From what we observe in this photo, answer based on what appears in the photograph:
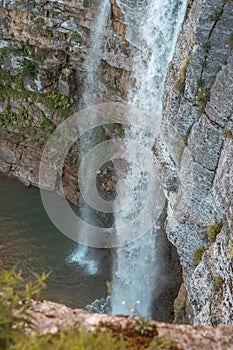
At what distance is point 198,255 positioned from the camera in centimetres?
788

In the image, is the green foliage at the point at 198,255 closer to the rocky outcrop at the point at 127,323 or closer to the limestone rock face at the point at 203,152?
the limestone rock face at the point at 203,152

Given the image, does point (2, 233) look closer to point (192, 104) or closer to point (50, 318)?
point (192, 104)

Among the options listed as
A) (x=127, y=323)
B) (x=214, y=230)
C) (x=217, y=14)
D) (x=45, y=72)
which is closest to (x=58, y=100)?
(x=45, y=72)

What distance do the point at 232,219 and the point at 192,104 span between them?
2.06 meters

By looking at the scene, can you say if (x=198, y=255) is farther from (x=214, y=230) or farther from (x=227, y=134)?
(x=227, y=134)

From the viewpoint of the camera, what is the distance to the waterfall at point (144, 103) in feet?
32.4

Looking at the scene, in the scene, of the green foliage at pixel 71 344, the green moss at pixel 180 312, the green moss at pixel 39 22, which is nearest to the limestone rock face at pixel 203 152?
the green moss at pixel 180 312

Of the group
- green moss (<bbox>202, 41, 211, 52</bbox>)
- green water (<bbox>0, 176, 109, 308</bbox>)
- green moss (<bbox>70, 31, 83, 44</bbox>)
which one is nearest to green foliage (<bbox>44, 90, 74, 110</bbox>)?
green moss (<bbox>70, 31, 83, 44</bbox>)

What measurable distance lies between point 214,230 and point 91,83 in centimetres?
736

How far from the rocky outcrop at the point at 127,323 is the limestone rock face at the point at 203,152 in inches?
95.1

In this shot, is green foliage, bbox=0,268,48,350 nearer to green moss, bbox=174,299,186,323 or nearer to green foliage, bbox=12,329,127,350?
green foliage, bbox=12,329,127,350

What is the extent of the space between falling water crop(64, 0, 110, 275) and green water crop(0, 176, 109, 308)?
0.72 ft

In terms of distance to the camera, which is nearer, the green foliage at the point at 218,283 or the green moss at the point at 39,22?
the green foliage at the point at 218,283

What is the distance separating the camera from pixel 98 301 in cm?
1113
